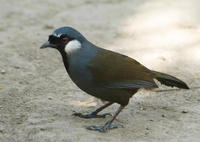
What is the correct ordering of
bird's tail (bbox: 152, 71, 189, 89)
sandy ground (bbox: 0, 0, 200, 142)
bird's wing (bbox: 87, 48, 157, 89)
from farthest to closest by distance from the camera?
bird's tail (bbox: 152, 71, 189, 89) → bird's wing (bbox: 87, 48, 157, 89) → sandy ground (bbox: 0, 0, 200, 142)

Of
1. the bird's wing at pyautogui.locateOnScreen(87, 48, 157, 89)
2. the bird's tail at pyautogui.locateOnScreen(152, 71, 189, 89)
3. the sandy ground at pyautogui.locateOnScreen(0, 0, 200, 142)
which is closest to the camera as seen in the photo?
the sandy ground at pyautogui.locateOnScreen(0, 0, 200, 142)

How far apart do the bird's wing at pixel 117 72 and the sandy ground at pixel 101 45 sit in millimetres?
458

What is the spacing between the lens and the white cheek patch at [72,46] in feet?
16.0

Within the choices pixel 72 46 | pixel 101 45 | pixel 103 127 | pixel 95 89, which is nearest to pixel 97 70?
pixel 95 89

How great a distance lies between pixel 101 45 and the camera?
734 centimetres

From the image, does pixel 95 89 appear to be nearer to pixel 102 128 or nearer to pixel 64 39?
pixel 102 128

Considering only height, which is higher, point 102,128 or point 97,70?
point 97,70

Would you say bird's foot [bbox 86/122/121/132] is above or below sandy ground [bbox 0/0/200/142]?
below

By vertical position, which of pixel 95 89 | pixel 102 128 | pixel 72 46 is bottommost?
pixel 102 128

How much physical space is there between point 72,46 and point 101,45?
8.14 feet

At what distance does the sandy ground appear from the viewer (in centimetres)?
474

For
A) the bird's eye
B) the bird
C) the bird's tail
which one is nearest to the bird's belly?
the bird

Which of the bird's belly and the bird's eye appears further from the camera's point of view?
the bird's eye

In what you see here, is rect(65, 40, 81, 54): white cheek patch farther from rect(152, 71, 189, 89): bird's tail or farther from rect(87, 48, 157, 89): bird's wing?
rect(152, 71, 189, 89): bird's tail
